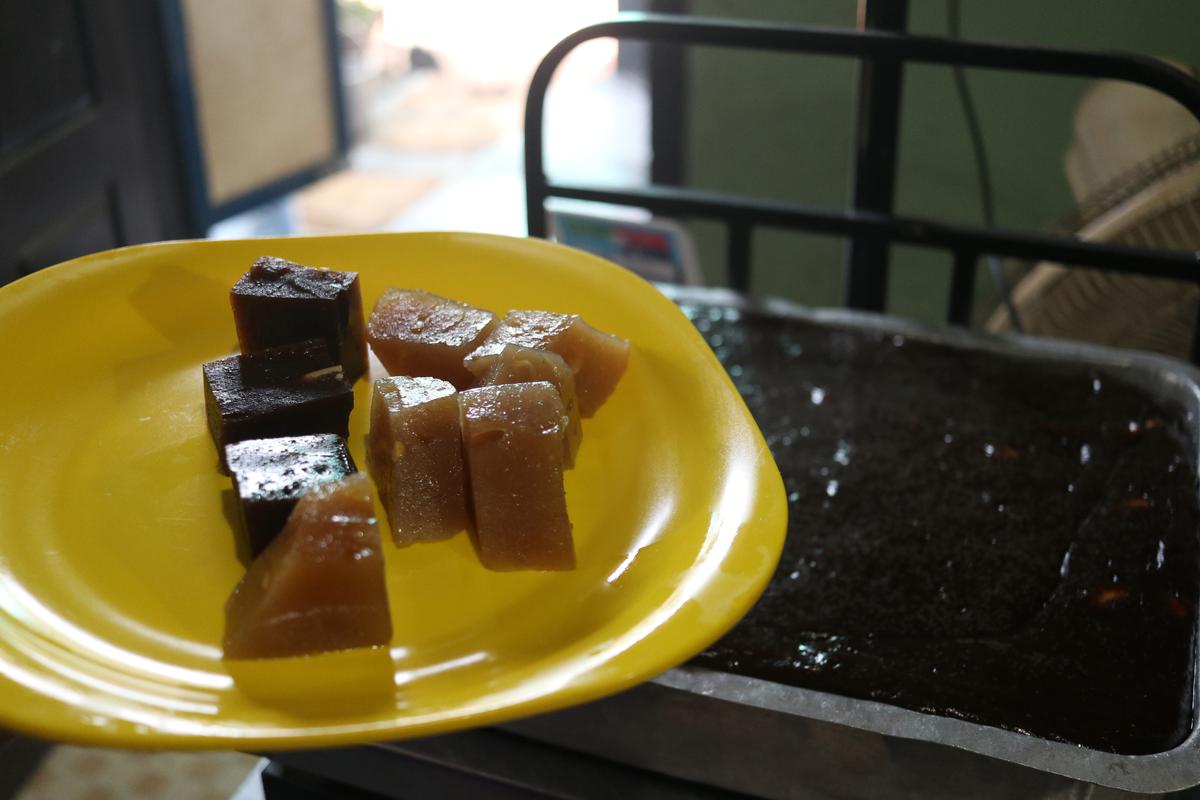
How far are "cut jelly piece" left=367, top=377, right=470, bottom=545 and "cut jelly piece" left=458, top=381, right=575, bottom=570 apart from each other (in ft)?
0.08

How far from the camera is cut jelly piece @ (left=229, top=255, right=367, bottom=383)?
1023mm

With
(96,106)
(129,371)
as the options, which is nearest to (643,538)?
(129,371)

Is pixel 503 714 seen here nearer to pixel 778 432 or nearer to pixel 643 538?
pixel 643 538

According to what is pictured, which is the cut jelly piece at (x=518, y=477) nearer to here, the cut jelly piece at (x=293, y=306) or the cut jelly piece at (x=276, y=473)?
the cut jelly piece at (x=276, y=473)

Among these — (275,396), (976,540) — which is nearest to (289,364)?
(275,396)

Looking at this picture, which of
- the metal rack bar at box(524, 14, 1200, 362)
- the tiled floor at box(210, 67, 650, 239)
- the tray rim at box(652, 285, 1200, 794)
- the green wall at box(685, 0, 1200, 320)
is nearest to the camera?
the tray rim at box(652, 285, 1200, 794)

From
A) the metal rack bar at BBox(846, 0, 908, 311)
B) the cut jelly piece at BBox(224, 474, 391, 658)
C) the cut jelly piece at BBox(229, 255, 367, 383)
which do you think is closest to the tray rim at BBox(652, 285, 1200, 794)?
the cut jelly piece at BBox(224, 474, 391, 658)

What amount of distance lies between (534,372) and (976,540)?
582 mm

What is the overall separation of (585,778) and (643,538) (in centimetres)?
37

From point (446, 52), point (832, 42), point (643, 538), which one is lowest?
point (446, 52)

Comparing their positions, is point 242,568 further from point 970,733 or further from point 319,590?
point 970,733

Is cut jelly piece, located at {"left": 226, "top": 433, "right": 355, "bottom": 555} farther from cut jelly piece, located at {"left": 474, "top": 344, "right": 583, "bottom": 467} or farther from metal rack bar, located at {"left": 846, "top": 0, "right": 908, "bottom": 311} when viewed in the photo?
metal rack bar, located at {"left": 846, "top": 0, "right": 908, "bottom": 311}

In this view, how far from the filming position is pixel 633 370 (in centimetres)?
107

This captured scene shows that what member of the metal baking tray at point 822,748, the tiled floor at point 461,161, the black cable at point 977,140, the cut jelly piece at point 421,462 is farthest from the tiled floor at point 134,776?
the tiled floor at point 461,161
